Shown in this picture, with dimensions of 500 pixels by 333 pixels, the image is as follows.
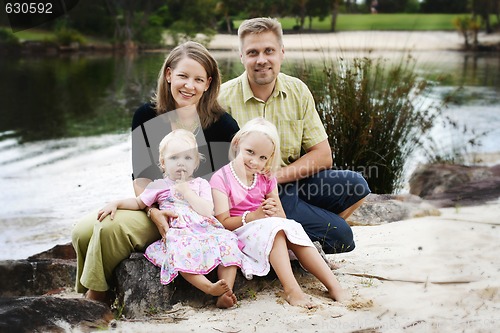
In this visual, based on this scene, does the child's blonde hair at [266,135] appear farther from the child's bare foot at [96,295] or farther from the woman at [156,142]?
the child's bare foot at [96,295]

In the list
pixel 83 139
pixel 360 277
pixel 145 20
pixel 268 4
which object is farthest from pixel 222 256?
pixel 145 20

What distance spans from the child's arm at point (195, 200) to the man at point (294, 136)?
45 centimetres

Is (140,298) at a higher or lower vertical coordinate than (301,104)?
lower

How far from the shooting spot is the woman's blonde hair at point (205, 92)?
2.47 m

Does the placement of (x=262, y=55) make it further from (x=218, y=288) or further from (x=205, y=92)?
(x=218, y=288)

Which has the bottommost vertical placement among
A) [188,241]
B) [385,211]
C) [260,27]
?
[385,211]

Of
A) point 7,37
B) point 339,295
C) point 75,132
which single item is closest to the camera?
point 339,295

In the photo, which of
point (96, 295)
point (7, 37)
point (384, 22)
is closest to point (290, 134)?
point (96, 295)

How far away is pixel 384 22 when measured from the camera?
49.1ft

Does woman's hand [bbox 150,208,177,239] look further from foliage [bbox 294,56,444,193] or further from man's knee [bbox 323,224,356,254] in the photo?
foliage [bbox 294,56,444,193]

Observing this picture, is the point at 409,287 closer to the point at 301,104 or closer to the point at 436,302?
the point at 436,302

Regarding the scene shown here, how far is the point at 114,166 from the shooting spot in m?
7.24

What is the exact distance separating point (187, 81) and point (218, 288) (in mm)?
762

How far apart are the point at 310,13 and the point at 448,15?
7.23m
